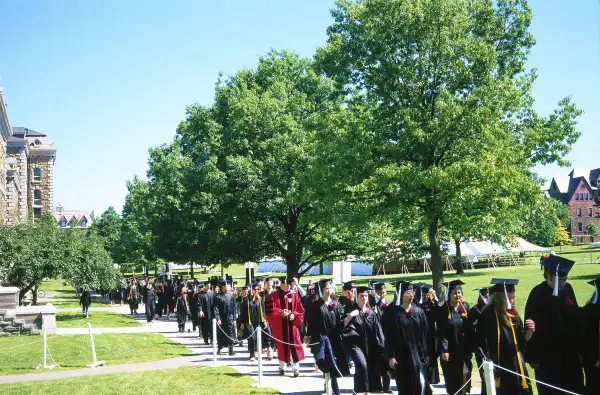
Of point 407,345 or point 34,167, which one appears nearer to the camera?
point 407,345

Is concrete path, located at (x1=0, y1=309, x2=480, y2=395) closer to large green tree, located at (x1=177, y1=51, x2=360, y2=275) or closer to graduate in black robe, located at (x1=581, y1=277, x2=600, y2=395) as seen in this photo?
graduate in black robe, located at (x1=581, y1=277, x2=600, y2=395)

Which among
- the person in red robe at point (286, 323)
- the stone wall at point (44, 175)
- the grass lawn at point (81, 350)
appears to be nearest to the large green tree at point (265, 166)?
the grass lawn at point (81, 350)

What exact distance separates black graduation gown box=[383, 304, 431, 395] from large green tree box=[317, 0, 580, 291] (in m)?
13.2

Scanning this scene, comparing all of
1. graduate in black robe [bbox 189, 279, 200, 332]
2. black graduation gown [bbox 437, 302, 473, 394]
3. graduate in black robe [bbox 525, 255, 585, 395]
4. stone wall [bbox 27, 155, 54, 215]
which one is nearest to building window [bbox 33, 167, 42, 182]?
stone wall [bbox 27, 155, 54, 215]

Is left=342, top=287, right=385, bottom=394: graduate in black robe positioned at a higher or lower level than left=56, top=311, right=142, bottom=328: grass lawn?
higher

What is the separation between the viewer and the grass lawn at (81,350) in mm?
17175

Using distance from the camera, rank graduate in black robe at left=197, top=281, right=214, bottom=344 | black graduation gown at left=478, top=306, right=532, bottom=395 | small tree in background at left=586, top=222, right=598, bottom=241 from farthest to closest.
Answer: small tree in background at left=586, top=222, right=598, bottom=241, graduate in black robe at left=197, top=281, right=214, bottom=344, black graduation gown at left=478, top=306, right=532, bottom=395

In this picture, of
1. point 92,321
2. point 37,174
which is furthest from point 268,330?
point 37,174

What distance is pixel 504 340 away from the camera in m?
8.53

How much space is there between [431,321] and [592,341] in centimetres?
355

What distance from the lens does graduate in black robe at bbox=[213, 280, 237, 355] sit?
18.7 metres

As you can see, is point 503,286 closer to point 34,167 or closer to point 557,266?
point 557,266

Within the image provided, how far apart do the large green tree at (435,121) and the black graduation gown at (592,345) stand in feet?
47.8

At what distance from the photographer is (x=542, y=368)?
27.2ft
